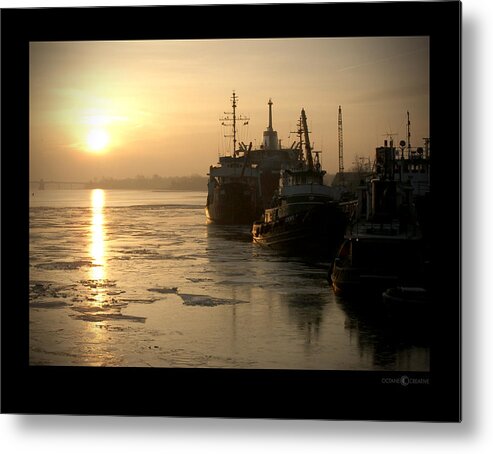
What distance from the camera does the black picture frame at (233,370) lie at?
4.38 metres

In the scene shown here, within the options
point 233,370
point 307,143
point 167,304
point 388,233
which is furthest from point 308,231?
point 233,370

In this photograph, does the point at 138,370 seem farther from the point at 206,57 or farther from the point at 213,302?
the point at 206,57

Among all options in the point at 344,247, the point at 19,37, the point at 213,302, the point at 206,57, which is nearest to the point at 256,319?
the point at 213,302

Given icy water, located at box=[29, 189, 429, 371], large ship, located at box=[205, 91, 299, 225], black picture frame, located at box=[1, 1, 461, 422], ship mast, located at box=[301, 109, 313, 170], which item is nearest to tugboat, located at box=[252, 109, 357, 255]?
ship mast, located at box=[301, 109, 313, 170]

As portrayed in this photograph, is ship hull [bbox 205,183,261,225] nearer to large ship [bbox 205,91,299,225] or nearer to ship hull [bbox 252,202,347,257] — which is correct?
Result: large ship [bbox 205,91,299,225]

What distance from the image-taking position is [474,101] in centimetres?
432

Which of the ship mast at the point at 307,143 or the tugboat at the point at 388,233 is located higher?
the ship mast at the point at 307,143

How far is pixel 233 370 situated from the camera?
14.8 feet

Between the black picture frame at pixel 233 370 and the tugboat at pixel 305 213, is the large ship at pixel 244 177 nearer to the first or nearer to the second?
the tugboat at pixel 305 213

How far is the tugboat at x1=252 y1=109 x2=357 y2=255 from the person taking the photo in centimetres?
553

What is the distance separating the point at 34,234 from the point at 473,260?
238 cm

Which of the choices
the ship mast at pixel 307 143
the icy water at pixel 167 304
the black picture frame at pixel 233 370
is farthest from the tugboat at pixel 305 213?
the black picture frame at pixel 233 370

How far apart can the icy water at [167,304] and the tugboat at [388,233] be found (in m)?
0.17

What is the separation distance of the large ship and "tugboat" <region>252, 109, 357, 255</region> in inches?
4.0
